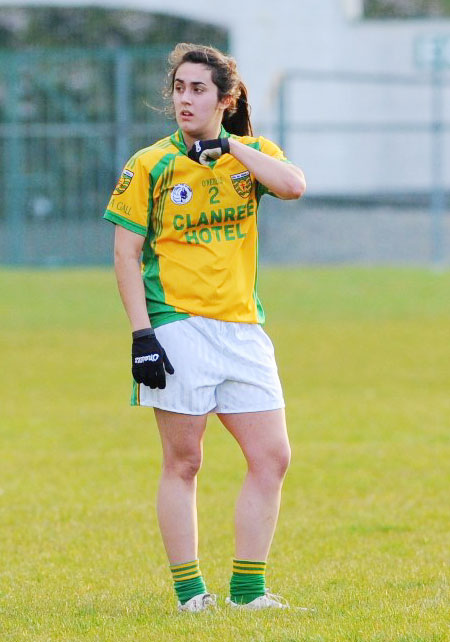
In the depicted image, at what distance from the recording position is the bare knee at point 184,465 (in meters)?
4.68

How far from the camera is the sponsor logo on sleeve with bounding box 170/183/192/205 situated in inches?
180

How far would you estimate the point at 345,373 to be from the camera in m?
13.1

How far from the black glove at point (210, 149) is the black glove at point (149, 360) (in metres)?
0.62

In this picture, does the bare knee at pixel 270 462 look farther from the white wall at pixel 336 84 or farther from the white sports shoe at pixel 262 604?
the white wall at pixel 336 84

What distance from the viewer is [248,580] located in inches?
185

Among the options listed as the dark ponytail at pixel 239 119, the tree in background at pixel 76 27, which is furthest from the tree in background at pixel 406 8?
the dark ponytail at pixel 239 119

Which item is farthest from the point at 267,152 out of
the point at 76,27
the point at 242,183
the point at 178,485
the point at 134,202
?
the point at 76,27

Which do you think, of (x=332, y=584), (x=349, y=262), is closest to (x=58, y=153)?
(x=349, y=262)

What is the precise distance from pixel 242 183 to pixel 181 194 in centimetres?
22

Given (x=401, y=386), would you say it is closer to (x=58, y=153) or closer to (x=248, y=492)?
(x=248, y=492)

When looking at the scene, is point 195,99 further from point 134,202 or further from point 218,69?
point 134,202

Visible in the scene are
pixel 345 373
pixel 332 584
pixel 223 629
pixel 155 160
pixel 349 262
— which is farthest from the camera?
pixel 349 262

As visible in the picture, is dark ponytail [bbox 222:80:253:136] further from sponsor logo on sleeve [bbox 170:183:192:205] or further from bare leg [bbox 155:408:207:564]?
bare leg [bbox 155:408:207:564]

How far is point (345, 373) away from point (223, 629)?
351 inches
